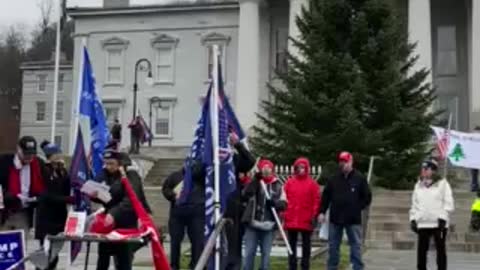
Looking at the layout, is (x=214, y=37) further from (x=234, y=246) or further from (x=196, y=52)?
(x=234, y=246)

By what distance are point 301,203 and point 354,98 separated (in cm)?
1279

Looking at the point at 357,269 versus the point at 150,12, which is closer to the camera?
the point at 357,269

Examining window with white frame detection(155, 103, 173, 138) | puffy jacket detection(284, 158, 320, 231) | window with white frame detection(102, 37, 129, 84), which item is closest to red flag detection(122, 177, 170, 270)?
puffy jacket detection(284, 158, 320, 231)

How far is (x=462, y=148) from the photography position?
82.6 ft

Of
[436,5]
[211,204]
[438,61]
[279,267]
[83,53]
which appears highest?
[436,5]

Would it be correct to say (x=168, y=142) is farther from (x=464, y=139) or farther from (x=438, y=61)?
(x=464, y=139)

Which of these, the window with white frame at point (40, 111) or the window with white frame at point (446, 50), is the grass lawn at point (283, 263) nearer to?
the window with white frame at point (446, 50)

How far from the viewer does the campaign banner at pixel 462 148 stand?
24922 mm

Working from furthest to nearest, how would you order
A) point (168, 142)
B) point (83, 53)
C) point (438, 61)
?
1. point (168, 142)
2. point (438, 61)
3. point (83, 53)

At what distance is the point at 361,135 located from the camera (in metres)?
25.7

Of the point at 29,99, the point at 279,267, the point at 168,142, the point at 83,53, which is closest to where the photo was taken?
the point at 83,53

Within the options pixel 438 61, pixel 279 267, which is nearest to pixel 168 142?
pixel 438 61

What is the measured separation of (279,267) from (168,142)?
41.9 metres

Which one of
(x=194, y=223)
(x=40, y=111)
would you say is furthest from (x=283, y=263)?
(x=40, y=111)
